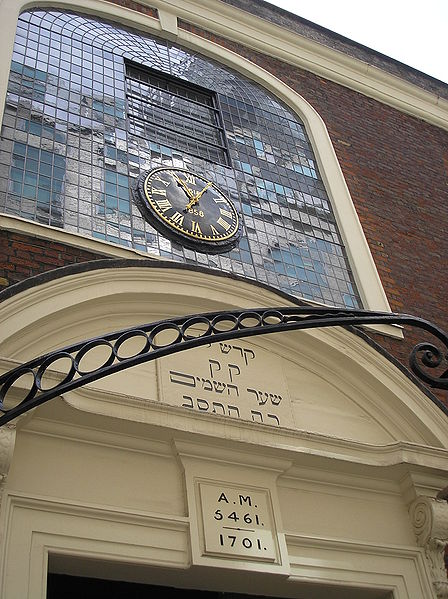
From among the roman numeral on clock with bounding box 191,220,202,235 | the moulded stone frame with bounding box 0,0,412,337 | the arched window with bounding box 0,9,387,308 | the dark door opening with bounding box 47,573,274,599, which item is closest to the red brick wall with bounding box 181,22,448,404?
the moulded stone frame with bounding box 0,0,412,337

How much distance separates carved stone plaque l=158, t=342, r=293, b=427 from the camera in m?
5.27

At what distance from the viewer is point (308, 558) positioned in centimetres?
495

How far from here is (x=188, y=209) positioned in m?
6.80

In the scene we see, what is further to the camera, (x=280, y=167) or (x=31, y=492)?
(x=280, y=167)

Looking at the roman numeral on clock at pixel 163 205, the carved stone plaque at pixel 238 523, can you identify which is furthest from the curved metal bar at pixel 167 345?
the roman numeral on clock at pixel 163 205

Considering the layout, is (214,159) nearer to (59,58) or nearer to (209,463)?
(59,58)

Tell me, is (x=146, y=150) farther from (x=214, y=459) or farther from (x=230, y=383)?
(x=214, y=459)

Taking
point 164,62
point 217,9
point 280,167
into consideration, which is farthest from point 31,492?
point 217,9

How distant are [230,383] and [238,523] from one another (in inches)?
43.6

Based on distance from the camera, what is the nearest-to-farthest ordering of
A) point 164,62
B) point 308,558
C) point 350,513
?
1. point 308,558
2. point 350,513
3. point 164,62

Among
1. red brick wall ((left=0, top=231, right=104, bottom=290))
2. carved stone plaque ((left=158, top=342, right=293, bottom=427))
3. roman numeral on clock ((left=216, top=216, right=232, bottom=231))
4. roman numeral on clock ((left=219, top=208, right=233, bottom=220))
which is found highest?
roman numeral on clock ((left=219, top=208, right=233, bottom=220))

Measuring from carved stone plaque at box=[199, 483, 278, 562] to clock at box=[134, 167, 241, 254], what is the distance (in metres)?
2.40

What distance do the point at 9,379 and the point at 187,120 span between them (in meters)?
5.45

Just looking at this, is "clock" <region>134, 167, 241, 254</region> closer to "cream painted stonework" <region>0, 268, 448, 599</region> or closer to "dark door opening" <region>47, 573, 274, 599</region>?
"cream painted stonework" <region>0, 268, 448, 599</region>
